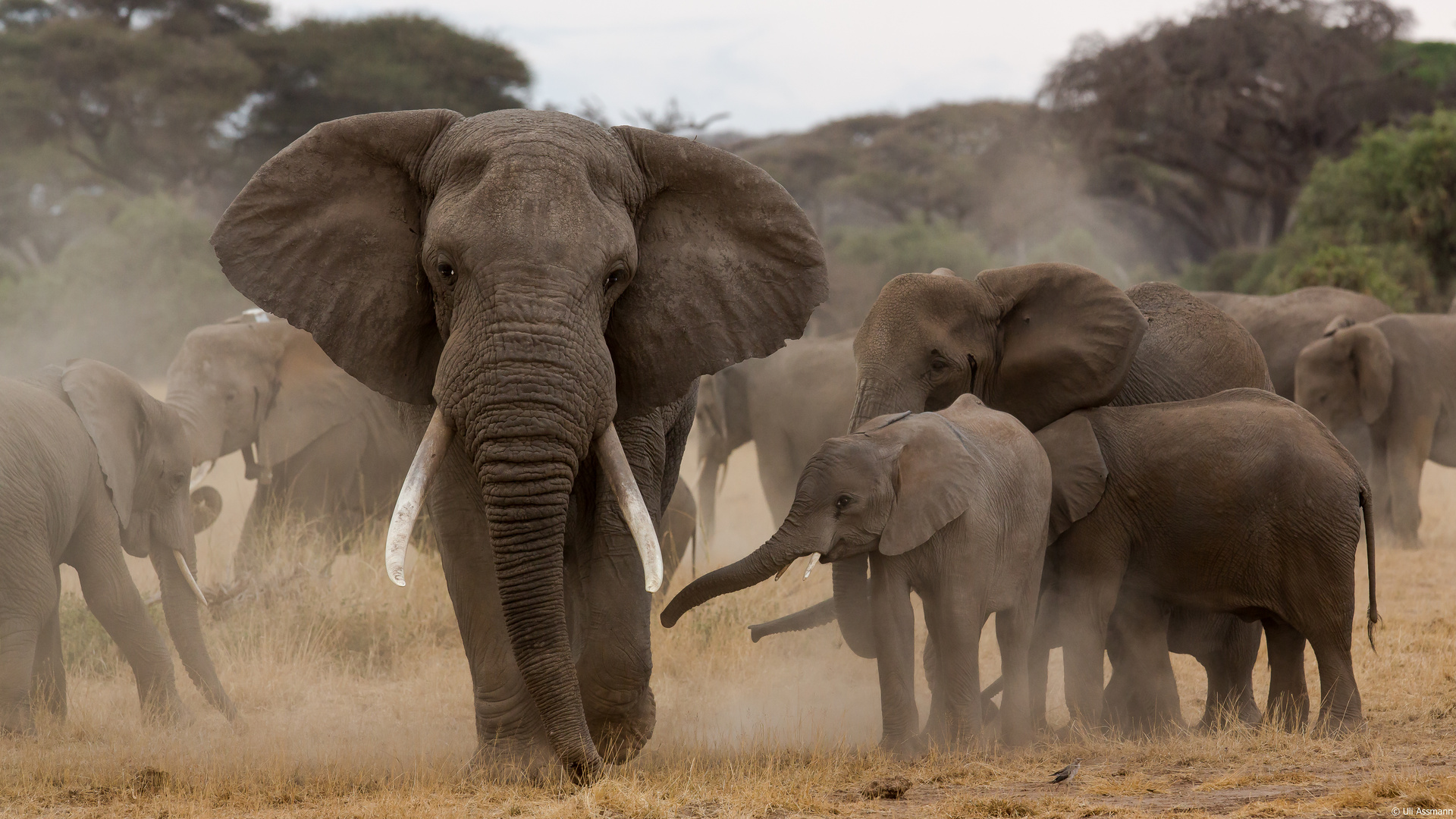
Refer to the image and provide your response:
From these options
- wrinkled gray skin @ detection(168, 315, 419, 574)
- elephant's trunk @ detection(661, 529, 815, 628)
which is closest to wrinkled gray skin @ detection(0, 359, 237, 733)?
wrinkled gray skin @ detection(168, 315, 419, 574)

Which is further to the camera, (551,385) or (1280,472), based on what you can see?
(1280,472)

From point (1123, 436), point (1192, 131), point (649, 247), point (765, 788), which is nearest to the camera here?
point (765, 788)

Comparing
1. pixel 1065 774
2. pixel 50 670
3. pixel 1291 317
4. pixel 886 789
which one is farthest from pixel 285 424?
pixel 1291 317

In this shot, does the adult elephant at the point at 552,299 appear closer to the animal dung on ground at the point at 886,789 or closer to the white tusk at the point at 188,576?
the animal dung on ground at the point at 886,789

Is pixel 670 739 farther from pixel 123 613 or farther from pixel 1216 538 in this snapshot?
pixel 123 613

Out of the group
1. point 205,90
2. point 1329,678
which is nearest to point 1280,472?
point 1329,678

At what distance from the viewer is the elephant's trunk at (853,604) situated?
18.9 ft

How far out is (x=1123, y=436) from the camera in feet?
19.9

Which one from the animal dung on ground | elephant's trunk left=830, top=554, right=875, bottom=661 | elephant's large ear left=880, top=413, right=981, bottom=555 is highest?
elephant's large ear left=880, top=413, right=981, bottom=555

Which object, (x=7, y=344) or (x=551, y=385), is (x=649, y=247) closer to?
(x=551, y=385)

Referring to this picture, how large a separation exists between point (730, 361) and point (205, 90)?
26.9 m

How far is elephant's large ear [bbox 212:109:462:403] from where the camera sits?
16.8 feet

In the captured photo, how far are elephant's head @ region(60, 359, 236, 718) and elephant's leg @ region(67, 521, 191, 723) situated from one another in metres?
0.13

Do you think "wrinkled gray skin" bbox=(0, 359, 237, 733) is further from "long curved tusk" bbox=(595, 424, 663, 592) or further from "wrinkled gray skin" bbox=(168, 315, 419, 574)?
"long curved tusk" bbox=(595, 424, 663, 592)
